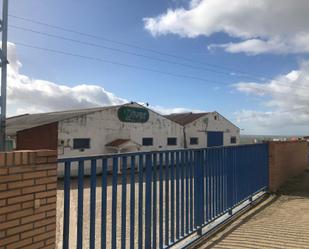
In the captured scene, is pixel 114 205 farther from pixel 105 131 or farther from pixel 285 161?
pixel 105 131

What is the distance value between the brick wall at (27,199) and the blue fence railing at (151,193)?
30 cm

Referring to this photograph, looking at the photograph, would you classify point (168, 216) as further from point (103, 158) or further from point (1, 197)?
point (1, 197)

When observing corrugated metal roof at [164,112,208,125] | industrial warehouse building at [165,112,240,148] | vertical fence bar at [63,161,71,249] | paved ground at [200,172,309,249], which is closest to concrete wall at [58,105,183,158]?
industrial warehouse building at [165,112,240,148]

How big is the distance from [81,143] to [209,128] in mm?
14519

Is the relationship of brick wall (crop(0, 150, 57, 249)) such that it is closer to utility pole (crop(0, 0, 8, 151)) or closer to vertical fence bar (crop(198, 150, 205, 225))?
vertical fence bar (crop(198, 150, 205, 225))

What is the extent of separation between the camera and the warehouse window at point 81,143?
75.2ft

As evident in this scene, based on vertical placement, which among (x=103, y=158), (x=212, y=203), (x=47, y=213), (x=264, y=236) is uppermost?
(x=103, y=158)

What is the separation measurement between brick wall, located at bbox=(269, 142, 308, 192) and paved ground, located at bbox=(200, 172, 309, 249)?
41.3 inches

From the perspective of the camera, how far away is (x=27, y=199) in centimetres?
312

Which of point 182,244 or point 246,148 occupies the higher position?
point 246,148

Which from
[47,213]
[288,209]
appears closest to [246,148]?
[288,209]

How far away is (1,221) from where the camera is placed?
2.91 metres

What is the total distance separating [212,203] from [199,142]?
26.1 m

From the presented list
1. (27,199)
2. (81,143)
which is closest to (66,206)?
(27,199)
